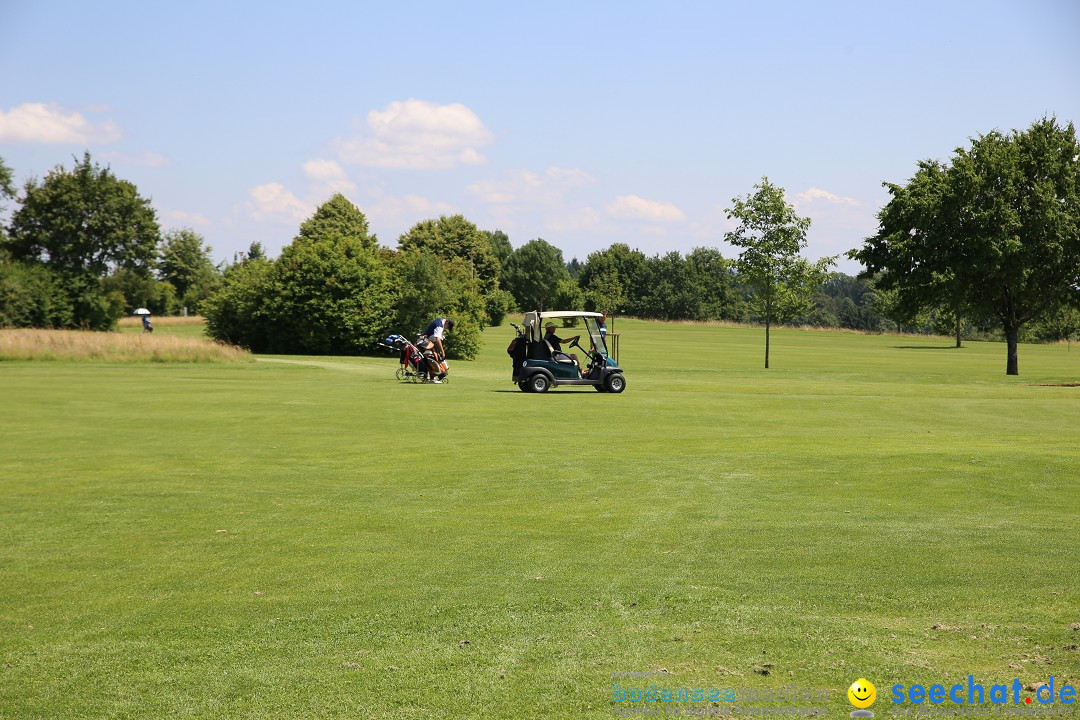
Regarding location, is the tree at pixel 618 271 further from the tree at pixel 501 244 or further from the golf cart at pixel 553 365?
the golf cart at pixel 553 365

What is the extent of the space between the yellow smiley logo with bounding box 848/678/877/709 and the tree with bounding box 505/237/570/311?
12628 centimetres

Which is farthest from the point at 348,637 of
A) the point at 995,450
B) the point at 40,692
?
the point at 995,450

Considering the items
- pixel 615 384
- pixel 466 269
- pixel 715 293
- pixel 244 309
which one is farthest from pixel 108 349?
pixel 715 293

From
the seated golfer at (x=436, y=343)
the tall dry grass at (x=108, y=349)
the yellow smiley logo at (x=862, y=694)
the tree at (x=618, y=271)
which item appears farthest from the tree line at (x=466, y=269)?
the tree at (x=618, y=271)

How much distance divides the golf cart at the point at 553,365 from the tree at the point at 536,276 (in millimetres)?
103879

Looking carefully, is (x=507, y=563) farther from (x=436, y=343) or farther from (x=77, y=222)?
(x=77, y=222)

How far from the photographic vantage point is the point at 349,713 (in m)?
4.84

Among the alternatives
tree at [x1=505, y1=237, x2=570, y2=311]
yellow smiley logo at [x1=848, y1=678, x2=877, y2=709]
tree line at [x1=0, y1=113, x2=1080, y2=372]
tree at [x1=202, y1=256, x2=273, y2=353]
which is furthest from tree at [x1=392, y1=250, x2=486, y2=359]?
tree at [x1=505, y1=237, x2=570, y2=311]

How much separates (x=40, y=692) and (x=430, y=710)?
81.8 inches

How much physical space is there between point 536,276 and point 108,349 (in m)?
96.6

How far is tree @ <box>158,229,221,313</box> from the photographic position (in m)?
121

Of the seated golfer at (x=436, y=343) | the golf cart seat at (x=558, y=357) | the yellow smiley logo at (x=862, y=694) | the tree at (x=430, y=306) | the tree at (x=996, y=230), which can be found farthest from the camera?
the tree at (x=430, y=306)

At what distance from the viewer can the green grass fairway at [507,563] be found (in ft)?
17.4

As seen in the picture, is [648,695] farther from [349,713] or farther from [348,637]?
[348,637]
